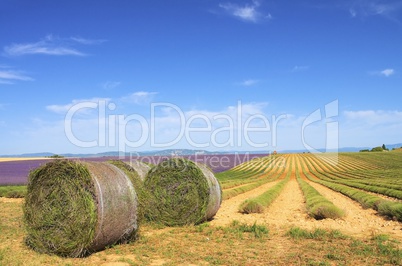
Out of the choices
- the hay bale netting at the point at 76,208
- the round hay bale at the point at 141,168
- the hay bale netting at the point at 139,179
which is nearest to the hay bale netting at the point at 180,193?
the hay bale netting at the point at 139,179

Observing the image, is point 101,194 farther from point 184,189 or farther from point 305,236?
point 305,236

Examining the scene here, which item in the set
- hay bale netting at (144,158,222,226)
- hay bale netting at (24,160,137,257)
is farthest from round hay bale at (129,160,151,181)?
hay bale netting at (24,160,137,257)

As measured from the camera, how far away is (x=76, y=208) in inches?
327

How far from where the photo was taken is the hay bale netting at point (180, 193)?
12.2m

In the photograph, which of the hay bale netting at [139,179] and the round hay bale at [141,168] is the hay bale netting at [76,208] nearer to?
the hay bale netting at [139,179]

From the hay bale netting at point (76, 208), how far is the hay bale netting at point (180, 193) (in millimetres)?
3112

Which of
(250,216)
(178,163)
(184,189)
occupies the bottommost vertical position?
(250,216)

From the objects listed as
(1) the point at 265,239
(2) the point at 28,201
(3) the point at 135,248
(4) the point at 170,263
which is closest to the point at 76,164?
(2) the point at 28,201

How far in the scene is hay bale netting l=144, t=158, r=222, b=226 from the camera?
12172 millimetres

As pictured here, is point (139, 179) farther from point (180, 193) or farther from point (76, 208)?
point (76, 208)

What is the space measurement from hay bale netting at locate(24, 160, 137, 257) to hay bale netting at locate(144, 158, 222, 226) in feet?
10.2

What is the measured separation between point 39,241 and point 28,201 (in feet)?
3.51

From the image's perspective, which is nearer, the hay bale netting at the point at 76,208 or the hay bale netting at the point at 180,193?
the hay bale netting at the point at 76,208

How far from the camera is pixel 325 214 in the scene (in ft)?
45.4
